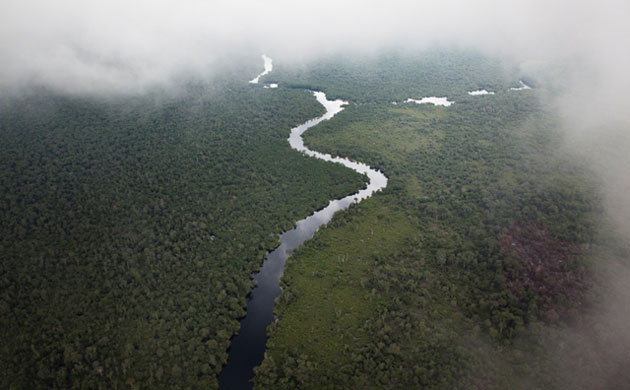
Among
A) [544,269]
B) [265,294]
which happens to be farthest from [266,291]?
[544,269]

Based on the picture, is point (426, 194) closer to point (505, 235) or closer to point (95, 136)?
point (505, 235)

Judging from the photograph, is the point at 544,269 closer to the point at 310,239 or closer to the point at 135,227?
the point at 310,239

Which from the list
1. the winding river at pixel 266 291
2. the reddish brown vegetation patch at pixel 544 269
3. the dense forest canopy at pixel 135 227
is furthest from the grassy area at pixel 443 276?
the dense forest canopy at pixel 135 227

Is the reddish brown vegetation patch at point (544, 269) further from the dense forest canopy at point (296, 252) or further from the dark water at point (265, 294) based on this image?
the dark water at point (265, 294)

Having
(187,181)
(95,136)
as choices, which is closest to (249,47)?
(95,136)

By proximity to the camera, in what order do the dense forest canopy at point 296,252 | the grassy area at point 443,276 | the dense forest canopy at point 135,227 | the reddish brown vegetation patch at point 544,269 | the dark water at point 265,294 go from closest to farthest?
1. the grassy area at point 443,276
2. the dense forest canopy at point 296,252
3. the dense forest canopy at point 135,227
4. the dark water at point 265,294
5. the reddish brown vegetation patch at point 544,269

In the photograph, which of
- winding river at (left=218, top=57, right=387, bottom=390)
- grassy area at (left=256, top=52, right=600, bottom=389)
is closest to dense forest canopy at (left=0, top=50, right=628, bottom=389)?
grassy area at (left=256, top=52, right=600, bottom=389)
